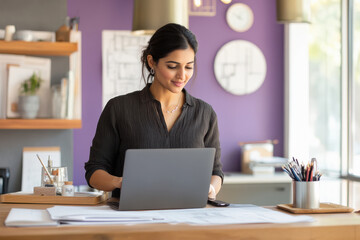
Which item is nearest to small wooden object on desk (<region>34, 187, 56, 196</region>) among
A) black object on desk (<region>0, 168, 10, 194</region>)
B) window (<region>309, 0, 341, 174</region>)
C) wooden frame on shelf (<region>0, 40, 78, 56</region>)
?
black object on desk (<region>0, 168, 10, 194</region>)

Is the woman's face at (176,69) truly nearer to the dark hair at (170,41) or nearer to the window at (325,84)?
the dark hair at (170,41)

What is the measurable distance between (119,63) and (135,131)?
290 cm

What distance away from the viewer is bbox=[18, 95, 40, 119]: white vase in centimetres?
375

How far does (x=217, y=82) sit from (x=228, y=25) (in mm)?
567

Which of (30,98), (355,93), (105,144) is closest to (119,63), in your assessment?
(30,98)

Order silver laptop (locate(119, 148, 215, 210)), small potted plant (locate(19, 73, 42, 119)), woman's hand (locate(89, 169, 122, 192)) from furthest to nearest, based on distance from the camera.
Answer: small potted plant (locate(19, 73, 42, 119)) < woman's hand (locate(89, 169, 122, 192)) < silver laptop (locate(119, 148, 215, 210))

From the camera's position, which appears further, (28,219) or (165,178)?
(165,178)

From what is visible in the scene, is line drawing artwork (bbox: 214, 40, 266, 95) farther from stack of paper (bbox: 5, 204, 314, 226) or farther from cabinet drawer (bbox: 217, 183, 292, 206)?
stack of paper (bbox: 5, 204, 314, 226)

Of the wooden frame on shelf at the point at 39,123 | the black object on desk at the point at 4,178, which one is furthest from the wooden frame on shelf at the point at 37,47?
the black object on desk at the point at 4,178

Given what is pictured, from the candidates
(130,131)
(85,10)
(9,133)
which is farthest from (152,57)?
(85,10)

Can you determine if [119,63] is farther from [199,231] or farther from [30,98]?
[199,231]

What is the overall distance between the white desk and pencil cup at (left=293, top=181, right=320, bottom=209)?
278 centimetres

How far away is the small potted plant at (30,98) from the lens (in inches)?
148

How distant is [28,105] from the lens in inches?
148
